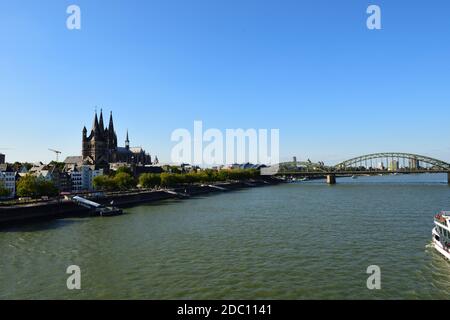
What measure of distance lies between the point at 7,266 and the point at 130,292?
9.88 metres

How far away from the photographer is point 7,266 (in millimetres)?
22359

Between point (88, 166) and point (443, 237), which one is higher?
point (88, 166)

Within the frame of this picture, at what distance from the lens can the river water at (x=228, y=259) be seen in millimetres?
17453

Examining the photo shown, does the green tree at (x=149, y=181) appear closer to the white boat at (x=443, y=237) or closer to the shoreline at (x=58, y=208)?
the shoreline at (x=58, y=208)

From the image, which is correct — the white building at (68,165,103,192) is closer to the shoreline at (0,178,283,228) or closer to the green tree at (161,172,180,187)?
the green tree at (161,172,180,187)

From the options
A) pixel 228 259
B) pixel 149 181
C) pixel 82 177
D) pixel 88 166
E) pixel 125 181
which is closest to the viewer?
pixel 228 259

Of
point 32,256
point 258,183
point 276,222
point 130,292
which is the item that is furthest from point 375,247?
point 258,183

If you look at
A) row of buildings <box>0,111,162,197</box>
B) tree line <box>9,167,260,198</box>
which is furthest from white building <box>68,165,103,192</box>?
tree line <box>9,167,260,198</box>

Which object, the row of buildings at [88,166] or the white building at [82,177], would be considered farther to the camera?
the white building at [82,177]

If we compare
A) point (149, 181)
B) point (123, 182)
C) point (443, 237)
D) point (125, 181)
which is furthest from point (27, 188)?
point (443, 237)

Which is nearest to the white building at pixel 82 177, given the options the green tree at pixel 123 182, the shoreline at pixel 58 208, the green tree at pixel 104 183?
the green tree at pixel 123 182

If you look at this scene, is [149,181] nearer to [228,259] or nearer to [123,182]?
[123,182]

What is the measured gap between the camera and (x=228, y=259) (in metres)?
23.1

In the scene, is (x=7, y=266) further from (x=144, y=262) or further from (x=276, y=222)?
(x=276, y=222)
